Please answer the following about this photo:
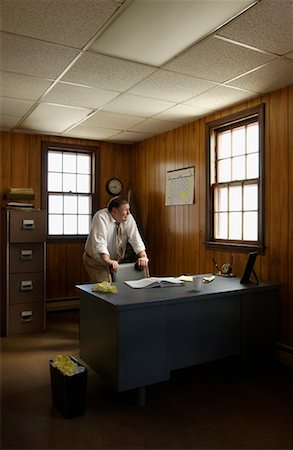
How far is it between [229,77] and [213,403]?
2.55 m

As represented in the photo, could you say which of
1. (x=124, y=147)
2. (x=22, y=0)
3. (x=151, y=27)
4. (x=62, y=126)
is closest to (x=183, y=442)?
(x=151, y=27)

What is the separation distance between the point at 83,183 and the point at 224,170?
2311 mm

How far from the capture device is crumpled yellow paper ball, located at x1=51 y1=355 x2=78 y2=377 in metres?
2.34

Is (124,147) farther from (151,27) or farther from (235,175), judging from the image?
(151,27)

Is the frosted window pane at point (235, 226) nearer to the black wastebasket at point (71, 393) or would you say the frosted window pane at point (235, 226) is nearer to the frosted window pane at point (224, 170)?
the frosted window pane at point (224, 170)

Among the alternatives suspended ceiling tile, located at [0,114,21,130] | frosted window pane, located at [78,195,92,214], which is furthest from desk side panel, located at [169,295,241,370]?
frosted window pane, located at [78,195,92,214]

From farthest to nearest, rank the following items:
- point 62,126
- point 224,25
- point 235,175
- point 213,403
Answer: point 62,126 → point 235,175 → point 213,403 → point 224,25

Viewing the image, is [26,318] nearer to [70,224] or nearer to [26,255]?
[26,255]

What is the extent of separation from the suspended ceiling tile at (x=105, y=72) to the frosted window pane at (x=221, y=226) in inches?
67.2

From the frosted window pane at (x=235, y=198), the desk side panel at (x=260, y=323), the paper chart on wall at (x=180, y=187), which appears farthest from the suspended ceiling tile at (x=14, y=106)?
the desk side panel at (x=260, y=323)

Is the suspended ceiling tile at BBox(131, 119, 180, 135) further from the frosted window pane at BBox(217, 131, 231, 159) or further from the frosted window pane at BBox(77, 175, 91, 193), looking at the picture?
the frosted window pane at BBox(77, 175, 91, 193)

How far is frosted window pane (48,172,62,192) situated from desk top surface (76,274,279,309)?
8.50 ft

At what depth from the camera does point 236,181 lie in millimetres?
3852

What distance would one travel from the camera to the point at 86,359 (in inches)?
109
